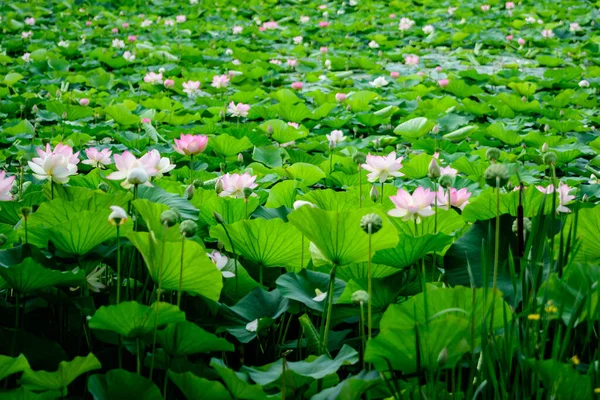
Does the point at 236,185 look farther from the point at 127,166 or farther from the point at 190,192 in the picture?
the point at 127,166

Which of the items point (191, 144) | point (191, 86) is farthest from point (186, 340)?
point (191, 86)

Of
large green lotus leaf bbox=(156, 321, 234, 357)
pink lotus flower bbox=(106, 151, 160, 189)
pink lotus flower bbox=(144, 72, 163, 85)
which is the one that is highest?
pink lotus flower bbox=(106, 151, 160, 189)

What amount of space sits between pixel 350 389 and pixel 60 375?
0.31 m

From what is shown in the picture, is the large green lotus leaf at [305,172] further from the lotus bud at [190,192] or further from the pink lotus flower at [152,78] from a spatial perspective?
the pink lotus flower at [152,78]

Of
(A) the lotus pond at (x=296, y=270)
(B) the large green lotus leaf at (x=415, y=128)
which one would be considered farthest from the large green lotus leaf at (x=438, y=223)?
(B) the large green lotus leaf at (x=415, y=128)

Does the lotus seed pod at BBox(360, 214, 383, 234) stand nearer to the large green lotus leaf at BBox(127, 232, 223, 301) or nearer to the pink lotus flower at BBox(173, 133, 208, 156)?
the large green lotus leaf at BBox(127, 232, 223, 301)

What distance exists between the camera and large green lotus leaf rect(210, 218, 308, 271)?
0.97m

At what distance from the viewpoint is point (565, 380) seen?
2.32ft

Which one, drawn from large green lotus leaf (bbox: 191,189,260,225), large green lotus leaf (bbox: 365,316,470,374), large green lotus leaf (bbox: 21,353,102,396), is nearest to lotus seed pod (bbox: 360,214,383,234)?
large green lotus leaf (bbox: 365,316,470,374)

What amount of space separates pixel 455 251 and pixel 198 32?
15.3 ft

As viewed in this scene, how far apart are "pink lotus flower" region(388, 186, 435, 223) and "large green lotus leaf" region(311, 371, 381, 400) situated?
0.27 meters

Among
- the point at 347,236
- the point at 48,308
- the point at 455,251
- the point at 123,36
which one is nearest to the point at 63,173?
the point at 48,308

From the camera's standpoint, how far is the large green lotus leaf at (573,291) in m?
0.79

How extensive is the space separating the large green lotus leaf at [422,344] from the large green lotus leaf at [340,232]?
135mm
